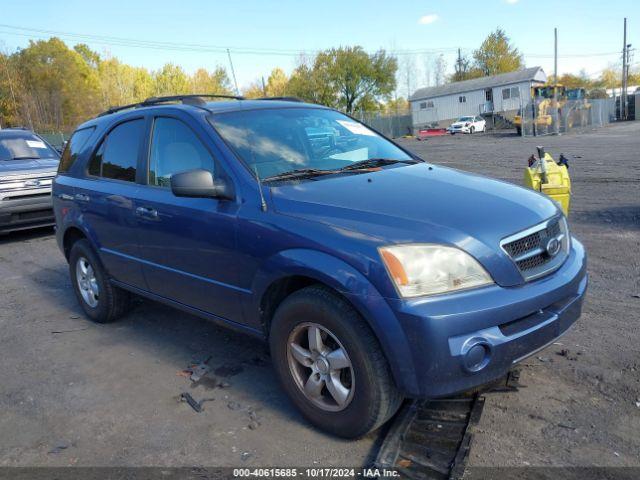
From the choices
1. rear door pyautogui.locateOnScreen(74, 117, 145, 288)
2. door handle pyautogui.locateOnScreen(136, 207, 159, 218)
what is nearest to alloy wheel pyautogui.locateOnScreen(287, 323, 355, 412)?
door handle pyautogui.locateOnScreen(136, 207, 159, 218)

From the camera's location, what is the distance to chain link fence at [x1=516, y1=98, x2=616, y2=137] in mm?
31062

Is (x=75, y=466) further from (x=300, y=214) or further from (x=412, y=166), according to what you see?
(x=412, y=166)

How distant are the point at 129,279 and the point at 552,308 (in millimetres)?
3213

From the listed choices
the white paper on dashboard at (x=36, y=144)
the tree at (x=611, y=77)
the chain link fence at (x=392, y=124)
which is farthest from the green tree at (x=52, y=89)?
the tree at (x=611, y=77)

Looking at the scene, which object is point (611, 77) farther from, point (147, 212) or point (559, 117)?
point (147, 212)

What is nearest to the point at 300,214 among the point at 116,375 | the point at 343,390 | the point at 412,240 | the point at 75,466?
the point at 412,240

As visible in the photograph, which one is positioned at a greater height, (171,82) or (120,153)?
(171,82)

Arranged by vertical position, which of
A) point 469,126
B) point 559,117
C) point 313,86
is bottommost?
point 469,126

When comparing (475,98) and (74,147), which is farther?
(475,98)

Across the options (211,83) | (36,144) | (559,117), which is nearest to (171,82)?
(211,83)

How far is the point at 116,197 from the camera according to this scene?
4.41m

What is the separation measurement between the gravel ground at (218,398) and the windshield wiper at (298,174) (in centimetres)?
137

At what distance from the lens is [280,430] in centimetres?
317

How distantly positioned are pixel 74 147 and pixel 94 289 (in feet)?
4.62
